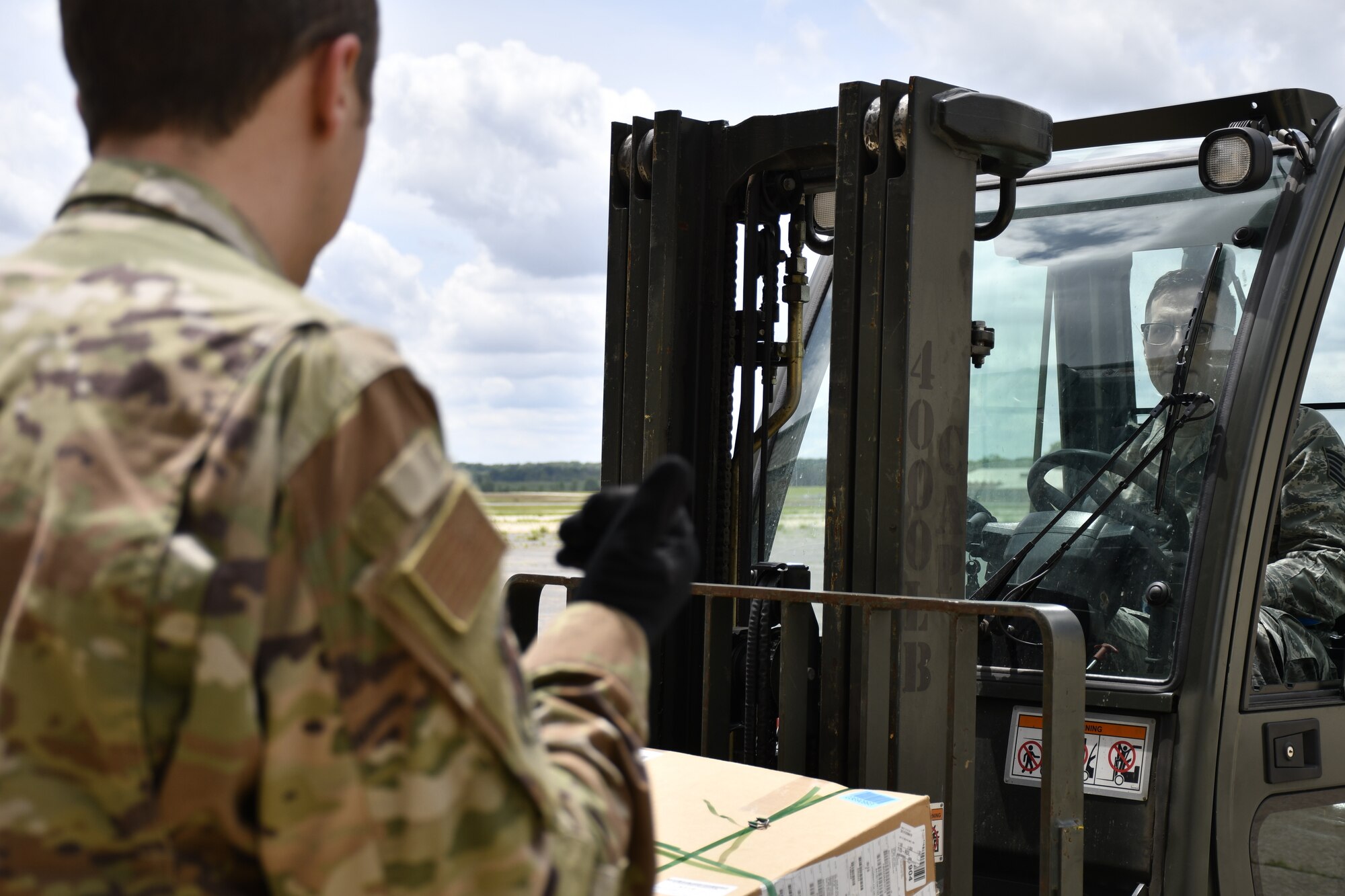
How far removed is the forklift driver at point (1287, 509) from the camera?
3203mm

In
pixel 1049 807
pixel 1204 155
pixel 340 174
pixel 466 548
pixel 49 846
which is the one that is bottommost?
pixel 1049 807

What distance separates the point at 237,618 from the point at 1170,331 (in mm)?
2927

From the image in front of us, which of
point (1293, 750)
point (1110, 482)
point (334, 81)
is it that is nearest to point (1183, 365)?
point (1110, 482)

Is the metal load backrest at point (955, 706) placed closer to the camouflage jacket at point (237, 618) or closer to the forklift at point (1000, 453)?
the forklift at point (1000, 453)

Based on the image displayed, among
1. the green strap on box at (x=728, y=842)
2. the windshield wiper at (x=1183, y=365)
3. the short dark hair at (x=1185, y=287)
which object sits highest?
the short dark hair at (x=1185, y=287)

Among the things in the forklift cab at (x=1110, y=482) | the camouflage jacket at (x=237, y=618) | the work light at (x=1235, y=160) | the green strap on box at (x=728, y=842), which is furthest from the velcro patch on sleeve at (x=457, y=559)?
the work light at (x=1235, y=160)

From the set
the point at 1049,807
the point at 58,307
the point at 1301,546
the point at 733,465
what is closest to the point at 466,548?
the point at 58,307

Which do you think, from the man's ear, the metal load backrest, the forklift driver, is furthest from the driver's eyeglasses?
the man's ear

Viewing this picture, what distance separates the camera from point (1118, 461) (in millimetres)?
3307

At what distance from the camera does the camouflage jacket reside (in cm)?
88

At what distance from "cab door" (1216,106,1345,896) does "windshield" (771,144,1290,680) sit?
0.12 m

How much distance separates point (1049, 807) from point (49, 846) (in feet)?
6.01

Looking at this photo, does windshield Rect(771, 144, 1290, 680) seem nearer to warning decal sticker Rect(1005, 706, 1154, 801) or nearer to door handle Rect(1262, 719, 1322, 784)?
warning decal sticker Rect(1005, 706, 1154, 801)

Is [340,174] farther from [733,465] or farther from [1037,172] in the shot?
[1037,172]
